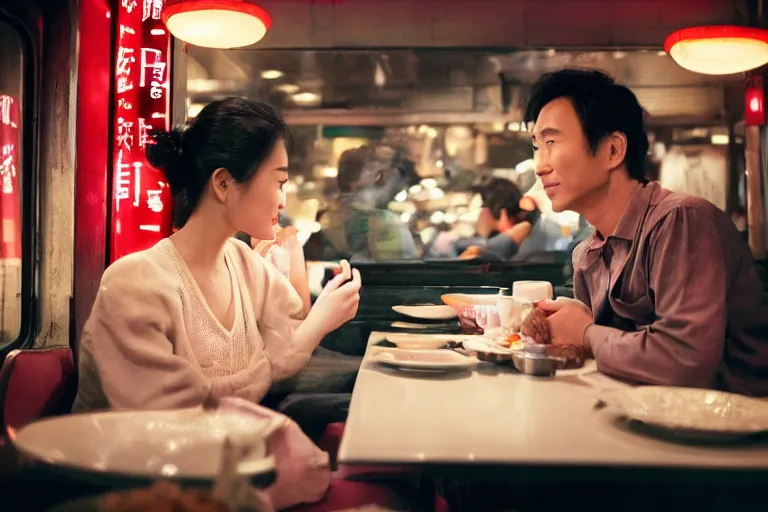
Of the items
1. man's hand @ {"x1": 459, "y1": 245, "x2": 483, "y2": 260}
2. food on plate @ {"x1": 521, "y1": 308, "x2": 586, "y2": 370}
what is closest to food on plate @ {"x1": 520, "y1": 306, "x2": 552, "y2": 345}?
food on plate @ {"x1": 521, "y1": 308, "x2": 586, "y2": 370}

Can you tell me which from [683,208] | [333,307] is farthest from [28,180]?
[683,208]

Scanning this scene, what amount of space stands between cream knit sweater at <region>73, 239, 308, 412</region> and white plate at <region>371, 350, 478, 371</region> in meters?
0.40

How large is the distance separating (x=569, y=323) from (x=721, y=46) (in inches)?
104

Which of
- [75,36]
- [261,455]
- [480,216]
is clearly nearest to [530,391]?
[261,455]

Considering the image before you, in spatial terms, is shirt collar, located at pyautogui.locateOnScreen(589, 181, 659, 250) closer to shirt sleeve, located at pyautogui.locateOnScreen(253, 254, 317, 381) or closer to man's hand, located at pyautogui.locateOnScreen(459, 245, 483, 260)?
shirt sleeve, located at pyautogui.locateOnScreen(253, 254, 317, 381)

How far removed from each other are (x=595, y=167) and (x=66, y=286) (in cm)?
263

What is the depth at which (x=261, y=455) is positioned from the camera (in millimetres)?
1051

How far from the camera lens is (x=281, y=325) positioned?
2396mm

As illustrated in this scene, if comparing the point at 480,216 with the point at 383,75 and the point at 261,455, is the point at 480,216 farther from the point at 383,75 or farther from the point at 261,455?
the point at 261,455

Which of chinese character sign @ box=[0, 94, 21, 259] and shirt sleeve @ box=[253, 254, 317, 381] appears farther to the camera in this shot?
chinese character sign @ box=[0, 94, 21, 259]

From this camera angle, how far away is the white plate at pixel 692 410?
1.21 meters

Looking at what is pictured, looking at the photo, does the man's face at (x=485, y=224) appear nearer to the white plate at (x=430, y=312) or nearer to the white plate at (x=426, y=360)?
the white plate at (x=430, y=312)

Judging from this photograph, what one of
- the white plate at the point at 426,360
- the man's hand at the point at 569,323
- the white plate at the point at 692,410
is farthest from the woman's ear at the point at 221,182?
the white plate at the point at 692,410

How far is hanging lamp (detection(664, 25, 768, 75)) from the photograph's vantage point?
148 inches
